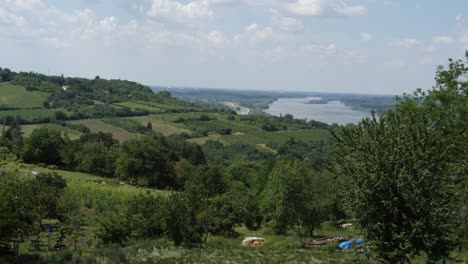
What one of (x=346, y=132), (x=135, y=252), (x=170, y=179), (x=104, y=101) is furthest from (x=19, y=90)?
(x=346, y=132)

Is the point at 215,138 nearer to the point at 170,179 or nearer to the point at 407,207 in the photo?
the point at 170,179

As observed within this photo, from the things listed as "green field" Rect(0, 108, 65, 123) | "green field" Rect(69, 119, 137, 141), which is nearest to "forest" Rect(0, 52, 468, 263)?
"green field" Rect(69, 119, 137, 141)

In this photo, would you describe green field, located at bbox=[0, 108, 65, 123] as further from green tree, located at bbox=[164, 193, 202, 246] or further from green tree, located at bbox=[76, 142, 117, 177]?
green tree, located at bbox=[164, 193, 202, 246]

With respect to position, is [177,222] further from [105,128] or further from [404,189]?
[105,128]

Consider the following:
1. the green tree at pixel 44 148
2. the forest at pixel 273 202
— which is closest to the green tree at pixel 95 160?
the forest at pixel 273 202

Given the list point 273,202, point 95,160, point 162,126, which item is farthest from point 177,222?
point 162,126

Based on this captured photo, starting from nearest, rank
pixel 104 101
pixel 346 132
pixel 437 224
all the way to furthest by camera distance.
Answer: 1. pixel 437 224
2. pixel 346 132
3. pixel 104 101

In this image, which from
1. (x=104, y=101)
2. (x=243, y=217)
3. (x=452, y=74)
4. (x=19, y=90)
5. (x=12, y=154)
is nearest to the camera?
(x=452, y=74)
